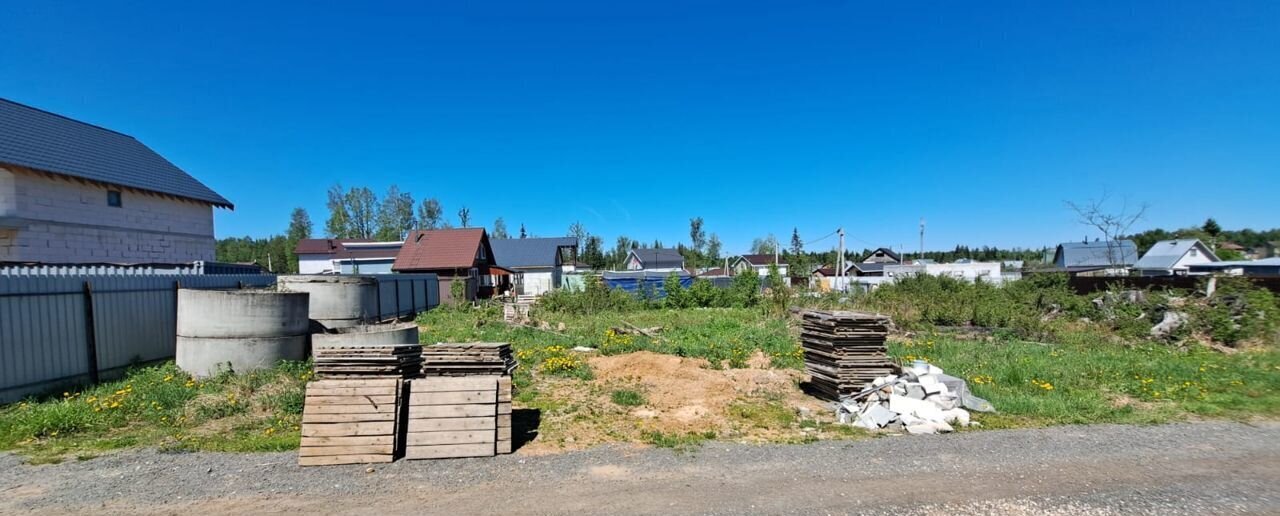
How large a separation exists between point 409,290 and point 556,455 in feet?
59.8

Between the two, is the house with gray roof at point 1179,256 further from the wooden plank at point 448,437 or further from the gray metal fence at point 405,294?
the wooden plank at point 448,437

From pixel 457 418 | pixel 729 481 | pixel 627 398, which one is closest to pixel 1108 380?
pixel 729 481

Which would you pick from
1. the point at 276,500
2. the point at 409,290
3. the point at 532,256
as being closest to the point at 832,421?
the point at 276,500

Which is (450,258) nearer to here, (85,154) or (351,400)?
(85,154)

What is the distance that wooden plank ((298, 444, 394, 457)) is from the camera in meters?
5.52

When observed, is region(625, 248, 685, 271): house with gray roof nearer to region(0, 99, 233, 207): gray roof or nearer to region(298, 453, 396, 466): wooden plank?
region(0, 99, 233, 207): gray roof

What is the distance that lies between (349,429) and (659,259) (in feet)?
209

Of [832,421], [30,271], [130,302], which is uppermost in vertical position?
[30,271]

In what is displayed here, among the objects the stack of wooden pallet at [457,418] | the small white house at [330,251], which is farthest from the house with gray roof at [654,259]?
the stack of wooden pallet at [457,418]

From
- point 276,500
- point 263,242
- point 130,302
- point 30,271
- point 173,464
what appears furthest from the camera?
point 263,242

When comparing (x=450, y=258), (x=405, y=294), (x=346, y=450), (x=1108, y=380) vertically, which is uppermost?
(x=450, y=258)

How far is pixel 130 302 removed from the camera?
9.32 m

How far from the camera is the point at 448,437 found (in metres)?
5.85

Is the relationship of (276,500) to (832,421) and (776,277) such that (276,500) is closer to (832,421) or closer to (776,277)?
(832,421)
